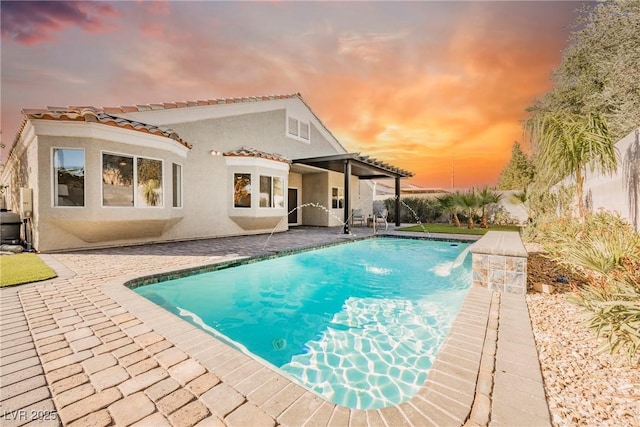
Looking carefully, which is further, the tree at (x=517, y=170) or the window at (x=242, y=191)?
the tree at (x=517, y=170)

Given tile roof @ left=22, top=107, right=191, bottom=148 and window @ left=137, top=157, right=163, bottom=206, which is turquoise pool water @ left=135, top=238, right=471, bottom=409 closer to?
window @ left=137, top=157, right=163, bottom=206

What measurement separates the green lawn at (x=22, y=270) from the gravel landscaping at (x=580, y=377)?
302 inches

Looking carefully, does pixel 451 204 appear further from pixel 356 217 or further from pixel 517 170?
pixel 517 170

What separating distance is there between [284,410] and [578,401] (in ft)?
6.67

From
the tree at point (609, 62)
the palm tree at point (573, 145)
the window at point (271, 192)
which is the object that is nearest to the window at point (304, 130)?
the window at point (271, 192)

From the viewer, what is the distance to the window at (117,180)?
27.7 feet

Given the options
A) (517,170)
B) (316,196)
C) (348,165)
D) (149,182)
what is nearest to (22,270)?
(149,182)

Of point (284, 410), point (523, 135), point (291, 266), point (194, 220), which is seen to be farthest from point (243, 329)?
point (523, 135)

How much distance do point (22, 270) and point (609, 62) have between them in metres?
18.7

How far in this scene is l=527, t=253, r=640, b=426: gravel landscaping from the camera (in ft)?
5.60

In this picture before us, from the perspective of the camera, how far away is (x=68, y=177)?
8180mm

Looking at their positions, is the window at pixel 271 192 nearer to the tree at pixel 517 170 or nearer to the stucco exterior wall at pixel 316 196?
the stucco exterior wall at pixel 316 196

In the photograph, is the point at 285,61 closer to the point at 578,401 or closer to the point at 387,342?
the point at 387,342

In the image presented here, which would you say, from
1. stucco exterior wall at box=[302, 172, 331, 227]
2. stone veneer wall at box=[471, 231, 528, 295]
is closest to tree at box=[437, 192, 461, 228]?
stucco exterior wall at box=[302, 172, 331, 227]
